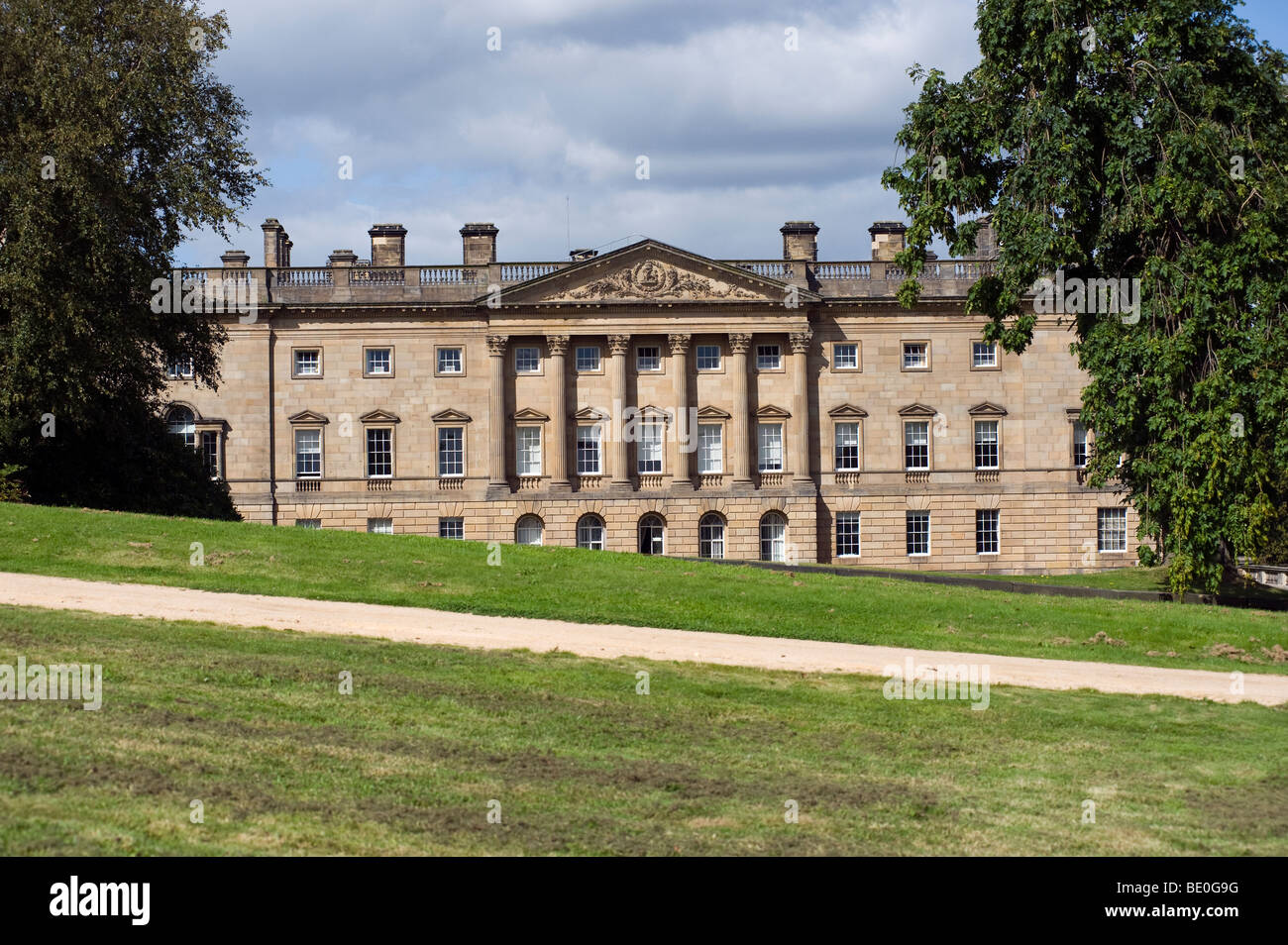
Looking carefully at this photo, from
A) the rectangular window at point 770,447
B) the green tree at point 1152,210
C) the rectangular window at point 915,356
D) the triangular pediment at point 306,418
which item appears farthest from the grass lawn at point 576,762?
the rectangular window at point 915,356

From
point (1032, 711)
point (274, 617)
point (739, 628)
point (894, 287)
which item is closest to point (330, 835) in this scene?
point (1032, 711)

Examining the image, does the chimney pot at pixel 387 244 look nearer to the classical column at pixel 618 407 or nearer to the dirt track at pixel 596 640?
the classical column at pixel 618 407

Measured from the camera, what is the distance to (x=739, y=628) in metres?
25.7

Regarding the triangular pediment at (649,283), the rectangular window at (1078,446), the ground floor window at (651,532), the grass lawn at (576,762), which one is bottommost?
the grass lawn at (576,762)

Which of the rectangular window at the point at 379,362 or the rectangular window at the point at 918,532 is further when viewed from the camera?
the rectangular window at the point at 918,532

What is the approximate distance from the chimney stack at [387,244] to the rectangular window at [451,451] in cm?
872

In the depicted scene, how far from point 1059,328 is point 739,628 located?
40156 mm

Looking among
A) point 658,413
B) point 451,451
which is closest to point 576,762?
point 658,413

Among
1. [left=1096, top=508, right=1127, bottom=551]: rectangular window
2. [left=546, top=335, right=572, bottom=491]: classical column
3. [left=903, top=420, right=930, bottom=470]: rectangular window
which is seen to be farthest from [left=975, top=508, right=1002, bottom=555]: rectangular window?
[left=546, top=335, right=572, bottom=491]: classical column

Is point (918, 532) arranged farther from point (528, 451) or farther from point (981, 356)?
point (528, 451)

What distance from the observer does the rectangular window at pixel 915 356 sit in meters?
61.5

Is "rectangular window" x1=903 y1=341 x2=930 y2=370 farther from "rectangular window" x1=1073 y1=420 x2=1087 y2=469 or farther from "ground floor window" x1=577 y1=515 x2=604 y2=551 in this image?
"ground floor window" x1=577 y1=515 x2=604 y2=551

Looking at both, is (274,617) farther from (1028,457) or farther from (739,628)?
(1028,457)

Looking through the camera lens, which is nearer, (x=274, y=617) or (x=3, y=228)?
(x=274, y=617)
